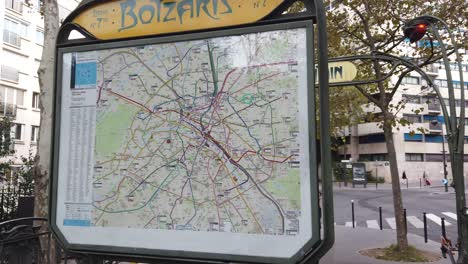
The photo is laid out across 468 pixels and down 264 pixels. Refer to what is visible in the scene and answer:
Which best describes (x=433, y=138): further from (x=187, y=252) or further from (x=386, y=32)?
(x=187, y=252)

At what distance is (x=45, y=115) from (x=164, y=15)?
418 centimetres

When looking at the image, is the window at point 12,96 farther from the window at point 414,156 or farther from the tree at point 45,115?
the window at point 414,156

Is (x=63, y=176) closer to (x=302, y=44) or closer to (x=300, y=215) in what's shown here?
(x=300, y=215)

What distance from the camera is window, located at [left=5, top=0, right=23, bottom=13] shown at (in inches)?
1192

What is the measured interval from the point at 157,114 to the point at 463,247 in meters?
5.77

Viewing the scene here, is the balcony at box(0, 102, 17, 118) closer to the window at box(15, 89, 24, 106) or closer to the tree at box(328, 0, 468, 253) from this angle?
the window at box(15, 89, 24, 106)

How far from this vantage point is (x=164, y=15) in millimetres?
2697

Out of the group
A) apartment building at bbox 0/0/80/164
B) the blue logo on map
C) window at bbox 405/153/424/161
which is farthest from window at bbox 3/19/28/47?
window at bbox 405/153/424/161

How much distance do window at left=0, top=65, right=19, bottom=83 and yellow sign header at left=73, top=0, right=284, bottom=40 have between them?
31.2 meters

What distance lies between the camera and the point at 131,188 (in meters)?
2.67

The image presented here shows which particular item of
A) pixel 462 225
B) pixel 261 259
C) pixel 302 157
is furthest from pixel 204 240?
pixel 462 225

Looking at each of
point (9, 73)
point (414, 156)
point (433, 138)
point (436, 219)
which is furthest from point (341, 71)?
point (433, 138)

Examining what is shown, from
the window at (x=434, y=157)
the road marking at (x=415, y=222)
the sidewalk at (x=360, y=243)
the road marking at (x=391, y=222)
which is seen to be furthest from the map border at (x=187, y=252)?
the window at (x=434, y=157)

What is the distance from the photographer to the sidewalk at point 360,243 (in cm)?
Answer: 975
